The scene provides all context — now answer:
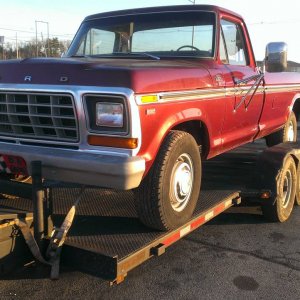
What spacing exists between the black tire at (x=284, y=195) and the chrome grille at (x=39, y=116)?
2.43 m

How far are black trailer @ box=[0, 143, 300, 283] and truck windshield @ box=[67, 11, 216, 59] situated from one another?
1410mm

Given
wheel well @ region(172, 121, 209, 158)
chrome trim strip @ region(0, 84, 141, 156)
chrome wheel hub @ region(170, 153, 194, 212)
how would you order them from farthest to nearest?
wheel well @ region(172, 121, 209, 158)
chrome wheel hub @ region(170, 153, 194, 212)
chrome trim strip @ region(0, 84, 141, 156)

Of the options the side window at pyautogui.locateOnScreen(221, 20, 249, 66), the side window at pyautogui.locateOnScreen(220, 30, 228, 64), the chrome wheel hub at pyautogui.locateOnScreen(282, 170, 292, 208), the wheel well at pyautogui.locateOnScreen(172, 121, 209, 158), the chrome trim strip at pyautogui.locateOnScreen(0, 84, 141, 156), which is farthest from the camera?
the chrome wheel hub at pyautogui.locateOnScreen(282, 170, 292, 208)

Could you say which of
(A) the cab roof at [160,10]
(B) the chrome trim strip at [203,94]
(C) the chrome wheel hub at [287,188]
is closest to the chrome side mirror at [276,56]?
(B) the chrome trim strip at [203,94]

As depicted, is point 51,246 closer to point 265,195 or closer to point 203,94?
point 203,94

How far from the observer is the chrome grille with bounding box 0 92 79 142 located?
3.26 metres

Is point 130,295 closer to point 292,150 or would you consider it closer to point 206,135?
point 206,135

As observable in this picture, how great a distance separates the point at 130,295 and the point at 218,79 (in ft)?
7.09

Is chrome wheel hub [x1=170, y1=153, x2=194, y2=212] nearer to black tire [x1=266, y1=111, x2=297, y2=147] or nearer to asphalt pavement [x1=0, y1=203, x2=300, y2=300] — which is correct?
asphalt pavement [x1=0, y1=203, x2=300, y2=300]

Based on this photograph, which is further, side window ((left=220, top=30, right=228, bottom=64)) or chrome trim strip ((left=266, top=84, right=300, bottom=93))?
chrome trim strip ((left=266, top=84, right=300, bottom=93))

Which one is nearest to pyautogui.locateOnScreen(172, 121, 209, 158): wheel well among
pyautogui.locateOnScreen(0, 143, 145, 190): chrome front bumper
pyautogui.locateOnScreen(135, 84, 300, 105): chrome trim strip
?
pyautogui.locateOnScreen(135, 84, 300, 105): chrome trim strip

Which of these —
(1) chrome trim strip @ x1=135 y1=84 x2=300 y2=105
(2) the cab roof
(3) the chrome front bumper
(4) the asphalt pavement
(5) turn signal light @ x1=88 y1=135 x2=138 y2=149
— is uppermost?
(2) the cab roof

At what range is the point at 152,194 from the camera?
335 centimetres

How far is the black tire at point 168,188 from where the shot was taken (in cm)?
335
